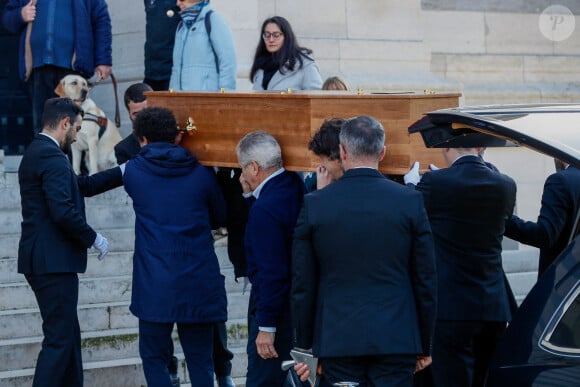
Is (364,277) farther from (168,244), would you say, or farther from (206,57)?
(206,57)

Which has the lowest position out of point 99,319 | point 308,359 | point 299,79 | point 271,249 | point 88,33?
point 99,319

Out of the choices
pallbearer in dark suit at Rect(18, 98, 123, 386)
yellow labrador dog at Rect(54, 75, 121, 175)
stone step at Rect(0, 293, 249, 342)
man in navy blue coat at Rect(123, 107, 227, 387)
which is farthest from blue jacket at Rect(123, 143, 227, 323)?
yellow labrador dog at Rect(54, 75, 121, 175)

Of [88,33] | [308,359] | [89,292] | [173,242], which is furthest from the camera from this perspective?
[88,33]

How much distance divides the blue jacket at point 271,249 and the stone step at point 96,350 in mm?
2525

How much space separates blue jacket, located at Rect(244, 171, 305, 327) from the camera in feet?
18.9

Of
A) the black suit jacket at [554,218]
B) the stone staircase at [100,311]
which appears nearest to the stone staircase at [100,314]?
the stone staircase at [100,311]

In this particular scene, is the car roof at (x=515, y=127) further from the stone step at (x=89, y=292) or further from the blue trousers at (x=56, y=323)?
the stone step at (x=89, y=292)

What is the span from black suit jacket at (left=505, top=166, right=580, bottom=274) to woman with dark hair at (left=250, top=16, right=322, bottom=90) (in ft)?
8.53

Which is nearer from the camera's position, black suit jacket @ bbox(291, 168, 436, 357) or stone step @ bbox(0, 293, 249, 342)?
black suit jacket @ bbox(291, 168, 436, 357)

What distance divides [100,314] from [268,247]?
3083 mm

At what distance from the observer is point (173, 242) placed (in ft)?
21.4

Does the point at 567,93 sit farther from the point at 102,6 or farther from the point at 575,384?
the point at 575,384

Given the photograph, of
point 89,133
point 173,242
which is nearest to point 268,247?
point 173,242

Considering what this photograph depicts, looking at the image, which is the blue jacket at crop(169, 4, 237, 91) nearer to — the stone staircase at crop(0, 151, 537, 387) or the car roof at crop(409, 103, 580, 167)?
the stone staircase at crop(0, 151, 537, 387)
